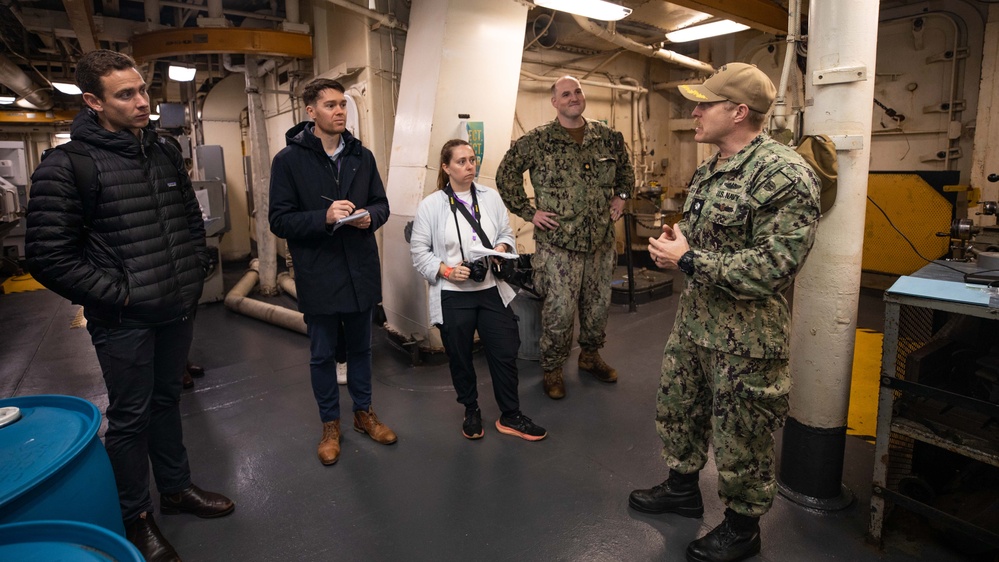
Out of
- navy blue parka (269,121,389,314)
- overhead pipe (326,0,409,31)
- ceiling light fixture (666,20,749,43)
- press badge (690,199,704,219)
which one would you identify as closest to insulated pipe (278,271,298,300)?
overhead pipe (326,0,409,31)

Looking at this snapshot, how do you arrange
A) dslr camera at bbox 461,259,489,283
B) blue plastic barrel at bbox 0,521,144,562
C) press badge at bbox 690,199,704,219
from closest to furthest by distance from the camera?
blue plastic barrel at bbox 0,521,144,562
press badge at bbox 690,199,704,219
dslr camera at bbox 461,259,489,283

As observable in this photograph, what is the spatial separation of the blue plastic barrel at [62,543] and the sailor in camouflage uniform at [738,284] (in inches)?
67.3

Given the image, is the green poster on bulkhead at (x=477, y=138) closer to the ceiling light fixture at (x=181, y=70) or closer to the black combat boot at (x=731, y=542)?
the black combat boot at (x=731, y=542)

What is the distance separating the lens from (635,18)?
5.93m

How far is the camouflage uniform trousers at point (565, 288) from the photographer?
362cm

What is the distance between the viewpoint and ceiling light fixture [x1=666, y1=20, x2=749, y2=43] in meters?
5.76

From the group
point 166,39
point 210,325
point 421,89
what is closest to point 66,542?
point 421,89

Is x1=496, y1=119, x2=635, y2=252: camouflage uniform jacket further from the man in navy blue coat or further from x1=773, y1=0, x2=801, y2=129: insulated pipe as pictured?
x1=773, y1=0, x2=801, y2=129: insulated pipe

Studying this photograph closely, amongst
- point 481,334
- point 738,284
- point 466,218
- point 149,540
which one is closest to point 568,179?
point 466,218

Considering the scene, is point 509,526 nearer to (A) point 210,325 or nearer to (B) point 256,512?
(B) point 256,512

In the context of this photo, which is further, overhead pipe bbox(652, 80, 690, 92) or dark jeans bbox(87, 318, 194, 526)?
overhead pipe bbox(652, 80, 690, 92)

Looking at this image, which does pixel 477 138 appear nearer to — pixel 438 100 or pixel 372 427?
pixel 438 100

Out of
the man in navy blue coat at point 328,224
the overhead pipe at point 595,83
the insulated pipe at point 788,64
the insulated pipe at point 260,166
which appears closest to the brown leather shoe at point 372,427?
the man in navy blue coat at point 328,224

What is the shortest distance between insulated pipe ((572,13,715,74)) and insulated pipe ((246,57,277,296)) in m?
3.76
